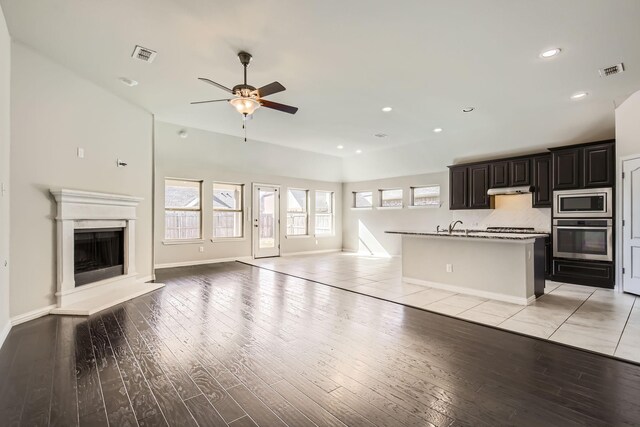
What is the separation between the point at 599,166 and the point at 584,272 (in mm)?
1816

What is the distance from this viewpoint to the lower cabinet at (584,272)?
506 cm

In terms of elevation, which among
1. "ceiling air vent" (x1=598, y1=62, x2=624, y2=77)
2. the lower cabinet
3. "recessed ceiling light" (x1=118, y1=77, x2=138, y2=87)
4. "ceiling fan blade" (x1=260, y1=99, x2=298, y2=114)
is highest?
"recessed ceiling light" (x1=118, y1=77, x2=138, y2=87)

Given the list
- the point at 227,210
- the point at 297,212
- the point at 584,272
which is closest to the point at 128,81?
the point at 227,210

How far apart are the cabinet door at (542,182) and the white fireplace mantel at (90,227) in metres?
7.16

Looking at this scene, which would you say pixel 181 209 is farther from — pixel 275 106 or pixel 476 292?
pixel 476 292

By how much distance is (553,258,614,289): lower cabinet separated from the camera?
5059 mm

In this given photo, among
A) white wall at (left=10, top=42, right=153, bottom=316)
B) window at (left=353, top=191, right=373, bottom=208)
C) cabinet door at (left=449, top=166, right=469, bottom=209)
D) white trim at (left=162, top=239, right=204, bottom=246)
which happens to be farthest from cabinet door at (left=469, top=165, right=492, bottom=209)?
white wall at (left=10, top=42, right=153, bottom=316)

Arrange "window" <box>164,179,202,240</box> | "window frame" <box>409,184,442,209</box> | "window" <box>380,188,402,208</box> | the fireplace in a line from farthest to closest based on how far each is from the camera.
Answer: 1. "window" <box>380,188,402,208</box>
2. "window frame" <box>409,184,442,209</box>
3. "window" <box>164,179,202,240</box>
4. the fireplace

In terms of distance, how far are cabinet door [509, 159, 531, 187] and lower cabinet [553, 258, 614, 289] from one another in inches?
63.5

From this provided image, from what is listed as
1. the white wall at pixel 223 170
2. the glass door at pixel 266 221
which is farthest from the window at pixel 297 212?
the glass door at pixel 266 221

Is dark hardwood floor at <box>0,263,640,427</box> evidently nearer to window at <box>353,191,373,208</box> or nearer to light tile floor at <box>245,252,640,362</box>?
light tile floor at <box>245,252,640,362</box>

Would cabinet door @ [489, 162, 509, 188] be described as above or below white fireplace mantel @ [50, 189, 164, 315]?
above

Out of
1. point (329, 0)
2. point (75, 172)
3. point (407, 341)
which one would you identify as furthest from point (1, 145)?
point (407, 341)

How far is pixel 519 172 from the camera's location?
6.26m
